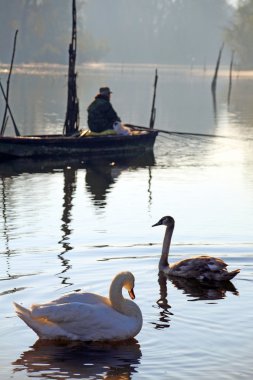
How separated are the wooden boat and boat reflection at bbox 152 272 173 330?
12.8m

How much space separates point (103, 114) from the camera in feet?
90.2

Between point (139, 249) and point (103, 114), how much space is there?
1191cm

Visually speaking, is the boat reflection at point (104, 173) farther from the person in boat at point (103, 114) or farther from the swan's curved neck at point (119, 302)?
the swan's curved neck at point (119, 302)

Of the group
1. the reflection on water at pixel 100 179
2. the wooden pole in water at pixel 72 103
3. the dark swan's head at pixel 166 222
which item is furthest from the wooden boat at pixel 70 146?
the dark swan's head at pixel 166 222

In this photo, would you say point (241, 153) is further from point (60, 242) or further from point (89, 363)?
point (89, 363)

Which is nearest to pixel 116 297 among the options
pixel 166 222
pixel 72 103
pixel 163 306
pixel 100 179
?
pixel 163 306

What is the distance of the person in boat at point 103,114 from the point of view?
89.7 feet

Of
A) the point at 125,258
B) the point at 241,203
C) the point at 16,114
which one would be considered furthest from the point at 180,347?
the point at 16,114

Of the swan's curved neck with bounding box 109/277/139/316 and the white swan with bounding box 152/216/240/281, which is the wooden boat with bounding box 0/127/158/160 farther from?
the swan's curved neck with bounding box 109/277/139/316

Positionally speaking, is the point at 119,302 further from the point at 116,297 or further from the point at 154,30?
the point at 154,30

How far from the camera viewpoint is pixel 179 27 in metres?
182

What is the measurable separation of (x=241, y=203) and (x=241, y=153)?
1028 centimetres

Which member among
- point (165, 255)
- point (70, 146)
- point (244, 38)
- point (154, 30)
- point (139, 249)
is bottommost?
point (154, 30)

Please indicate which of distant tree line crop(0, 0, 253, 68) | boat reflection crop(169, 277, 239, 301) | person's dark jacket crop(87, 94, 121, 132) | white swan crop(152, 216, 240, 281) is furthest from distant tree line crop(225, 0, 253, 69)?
boat reflection crop(169, 277, 239, 301)
